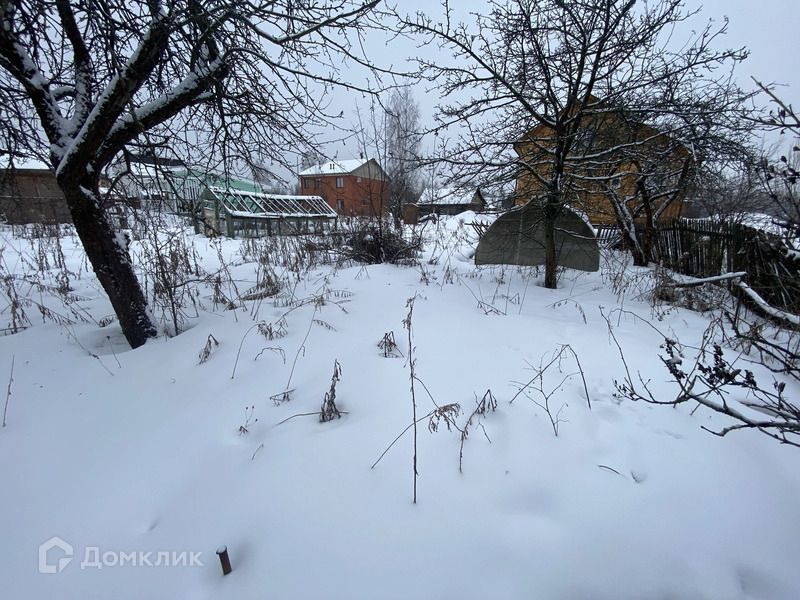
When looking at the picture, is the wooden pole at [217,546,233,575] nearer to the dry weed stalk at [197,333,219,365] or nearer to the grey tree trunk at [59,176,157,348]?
the dry weed stalk at [197,333,219,365]

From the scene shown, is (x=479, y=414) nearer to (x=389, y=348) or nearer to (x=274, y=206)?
(x=389, y=348)

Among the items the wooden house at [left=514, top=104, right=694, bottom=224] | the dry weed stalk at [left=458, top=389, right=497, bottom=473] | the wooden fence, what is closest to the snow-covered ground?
the dry weed stalk at [left=458, top=389, right=497, bottom=473]

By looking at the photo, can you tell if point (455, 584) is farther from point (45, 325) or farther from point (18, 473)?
point (45, 325)

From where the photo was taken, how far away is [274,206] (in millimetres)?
16109

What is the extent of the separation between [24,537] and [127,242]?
2252mm

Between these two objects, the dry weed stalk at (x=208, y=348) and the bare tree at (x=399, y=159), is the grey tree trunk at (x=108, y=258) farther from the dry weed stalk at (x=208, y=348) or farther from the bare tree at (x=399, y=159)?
the bare tree at (x=399, y=159)

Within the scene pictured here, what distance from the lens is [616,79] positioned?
13.5ft

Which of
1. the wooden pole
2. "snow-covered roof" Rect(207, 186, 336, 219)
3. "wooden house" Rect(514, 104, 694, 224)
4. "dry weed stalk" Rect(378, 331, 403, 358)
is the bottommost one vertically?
the wooden pole

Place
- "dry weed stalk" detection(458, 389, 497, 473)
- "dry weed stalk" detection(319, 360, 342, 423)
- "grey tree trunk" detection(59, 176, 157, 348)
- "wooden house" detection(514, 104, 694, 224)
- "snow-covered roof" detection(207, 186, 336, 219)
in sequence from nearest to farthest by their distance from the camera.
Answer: "dry weed stalk" detection(458, 389, 497, 473)
"dry weed stalk" detection(319, 360, 342, 423)
"grey tree trunk" detection(59, 176, 157, 348)
"wooden house" detection(514, 104, 694, 224)
"snow-covered roof" detection(207, 186, 336, 219)

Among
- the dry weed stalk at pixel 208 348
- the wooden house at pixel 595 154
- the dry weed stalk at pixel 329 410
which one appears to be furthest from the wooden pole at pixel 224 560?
the wooden house at pixel 595 154

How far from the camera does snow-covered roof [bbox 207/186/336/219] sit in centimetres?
1402

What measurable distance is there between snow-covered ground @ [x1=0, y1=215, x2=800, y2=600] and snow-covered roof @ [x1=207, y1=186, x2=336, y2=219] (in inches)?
467

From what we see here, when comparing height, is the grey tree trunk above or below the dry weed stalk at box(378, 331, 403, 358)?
above

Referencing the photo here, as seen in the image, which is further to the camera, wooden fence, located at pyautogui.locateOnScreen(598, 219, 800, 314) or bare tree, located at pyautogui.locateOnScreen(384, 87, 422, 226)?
bare tree, located at pyautogui.locateOnScreen(384, 87, 422, 226)
